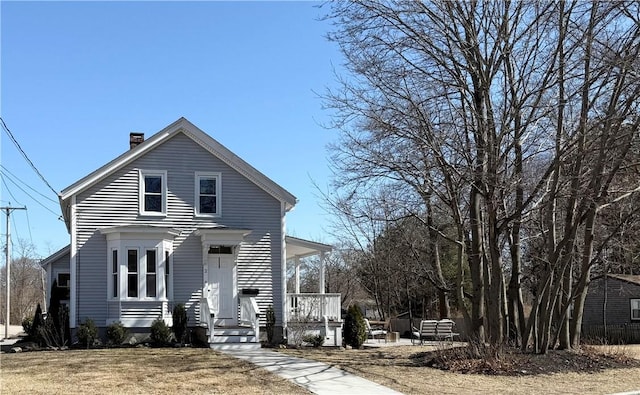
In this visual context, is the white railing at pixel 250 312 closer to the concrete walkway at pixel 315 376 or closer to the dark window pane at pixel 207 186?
the concrete walkway at pixel 315 376

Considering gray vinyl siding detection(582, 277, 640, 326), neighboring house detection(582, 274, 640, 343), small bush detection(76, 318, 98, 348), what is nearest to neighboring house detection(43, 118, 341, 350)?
small bush detection(76, 318, 98, 348)

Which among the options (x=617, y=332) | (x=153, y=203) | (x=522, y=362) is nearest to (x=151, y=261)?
(x=153, y=203)

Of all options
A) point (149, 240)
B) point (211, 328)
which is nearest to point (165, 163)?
point (149, 240)

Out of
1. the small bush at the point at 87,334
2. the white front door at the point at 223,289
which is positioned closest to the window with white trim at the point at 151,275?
the white front door at the point at 223,289

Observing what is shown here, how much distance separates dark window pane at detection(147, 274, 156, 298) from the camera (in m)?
22.4

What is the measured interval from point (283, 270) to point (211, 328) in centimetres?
348

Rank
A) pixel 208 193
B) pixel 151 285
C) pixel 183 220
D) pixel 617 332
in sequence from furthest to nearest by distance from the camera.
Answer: pixel 617 332
pixel 208 193
pixel 183 220
pixel 151 285

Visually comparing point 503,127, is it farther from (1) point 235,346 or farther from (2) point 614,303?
(2) point 614,303

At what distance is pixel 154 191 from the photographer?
23.2 metres

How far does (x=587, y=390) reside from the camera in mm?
14125

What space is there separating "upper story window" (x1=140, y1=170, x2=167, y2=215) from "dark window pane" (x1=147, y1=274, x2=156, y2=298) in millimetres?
2128

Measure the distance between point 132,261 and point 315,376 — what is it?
9582 millimetres

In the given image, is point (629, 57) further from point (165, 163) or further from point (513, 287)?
point (165, 163)

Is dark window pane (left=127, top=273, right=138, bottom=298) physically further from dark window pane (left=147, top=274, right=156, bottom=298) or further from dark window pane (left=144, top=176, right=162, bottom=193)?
dark window pane (left=144, top=176, right=162, bottom=193)
